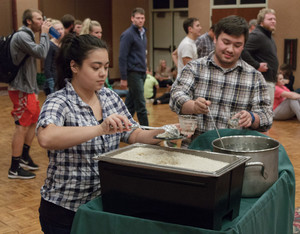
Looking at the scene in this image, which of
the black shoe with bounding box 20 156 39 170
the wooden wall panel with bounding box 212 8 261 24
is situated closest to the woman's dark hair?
the black shoe with bounding box 20 156 39 170

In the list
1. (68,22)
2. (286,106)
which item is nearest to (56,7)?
(286,106)

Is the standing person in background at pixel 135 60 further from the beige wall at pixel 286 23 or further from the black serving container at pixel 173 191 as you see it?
the beige wall at pixel 286 23

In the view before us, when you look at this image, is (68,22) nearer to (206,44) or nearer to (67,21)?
(67,21)

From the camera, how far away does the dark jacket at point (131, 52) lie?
225 inches

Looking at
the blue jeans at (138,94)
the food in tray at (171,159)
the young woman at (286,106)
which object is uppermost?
the food in tray at (171,159)

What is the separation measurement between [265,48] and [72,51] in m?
3.83

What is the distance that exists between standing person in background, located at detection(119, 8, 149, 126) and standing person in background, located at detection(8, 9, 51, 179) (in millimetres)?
1494

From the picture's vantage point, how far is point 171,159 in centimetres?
158

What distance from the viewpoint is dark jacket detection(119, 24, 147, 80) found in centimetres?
570

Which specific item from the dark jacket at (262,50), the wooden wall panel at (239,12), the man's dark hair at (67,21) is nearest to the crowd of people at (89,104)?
the man's dark hair at (67,21)

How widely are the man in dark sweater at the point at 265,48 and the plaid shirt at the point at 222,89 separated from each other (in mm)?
2789

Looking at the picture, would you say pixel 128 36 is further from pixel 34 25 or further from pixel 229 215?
pixel 229 215

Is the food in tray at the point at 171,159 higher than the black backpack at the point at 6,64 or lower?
lower

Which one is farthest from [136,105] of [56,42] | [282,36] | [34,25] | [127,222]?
[282,36]
